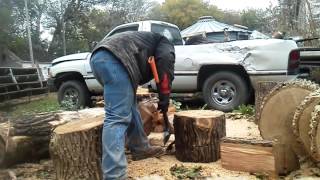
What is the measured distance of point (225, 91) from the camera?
838 centimetres

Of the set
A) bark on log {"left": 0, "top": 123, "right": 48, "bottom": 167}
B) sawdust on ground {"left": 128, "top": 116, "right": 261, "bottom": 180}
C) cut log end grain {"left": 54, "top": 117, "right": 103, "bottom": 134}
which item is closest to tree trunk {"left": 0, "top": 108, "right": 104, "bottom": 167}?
bark on log {"left": 0, "top": 123, "right": 48, "bottom": 167}

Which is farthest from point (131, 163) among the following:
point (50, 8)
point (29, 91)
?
point (50, 8)

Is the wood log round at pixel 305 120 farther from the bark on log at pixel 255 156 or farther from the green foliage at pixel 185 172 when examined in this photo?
the green foliage at pixel 185 172

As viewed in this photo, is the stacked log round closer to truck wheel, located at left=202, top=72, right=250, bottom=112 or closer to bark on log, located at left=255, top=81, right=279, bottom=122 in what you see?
bark on log, located at left=255, top=81, right=279, bottom=122

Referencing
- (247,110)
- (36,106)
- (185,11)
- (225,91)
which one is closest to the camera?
(247,110)

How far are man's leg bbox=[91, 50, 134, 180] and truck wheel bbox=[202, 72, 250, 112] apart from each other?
175 inches

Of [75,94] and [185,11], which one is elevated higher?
[185,11]

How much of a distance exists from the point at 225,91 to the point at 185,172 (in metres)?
4.20

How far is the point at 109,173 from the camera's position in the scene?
379cm

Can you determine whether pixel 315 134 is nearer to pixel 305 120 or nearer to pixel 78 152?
pixel 305 120

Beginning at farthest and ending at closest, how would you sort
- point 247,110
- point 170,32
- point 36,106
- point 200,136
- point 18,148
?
point 36,106 < point 170,32 < point 247,110 < point 18,148 < point 200,136

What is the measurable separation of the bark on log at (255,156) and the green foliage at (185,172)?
0.28 metres

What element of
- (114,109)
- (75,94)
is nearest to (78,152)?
(114,109)

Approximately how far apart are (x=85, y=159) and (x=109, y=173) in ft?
1.35
